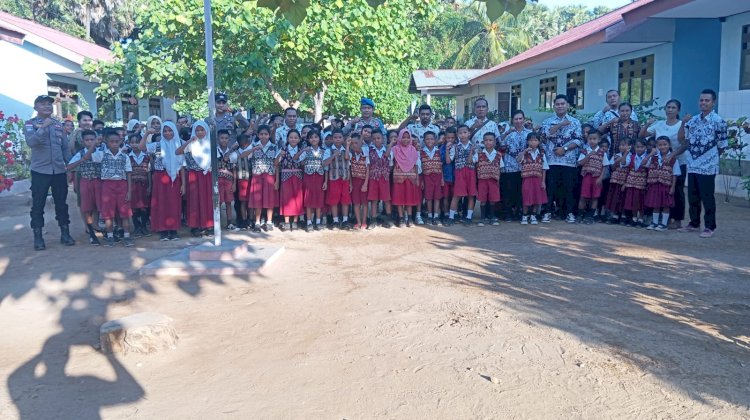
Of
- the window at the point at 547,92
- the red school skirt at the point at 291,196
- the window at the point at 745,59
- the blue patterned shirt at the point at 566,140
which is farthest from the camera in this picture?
the window at the point at 547,92

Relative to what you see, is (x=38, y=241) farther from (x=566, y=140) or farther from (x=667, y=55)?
(x=667, y=55)

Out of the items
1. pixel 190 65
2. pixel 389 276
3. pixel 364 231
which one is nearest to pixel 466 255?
pixel 389 276

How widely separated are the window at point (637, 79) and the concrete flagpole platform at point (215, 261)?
10591 millimetres

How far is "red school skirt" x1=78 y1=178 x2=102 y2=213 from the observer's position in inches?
307

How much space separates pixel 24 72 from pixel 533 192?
13.1 metres

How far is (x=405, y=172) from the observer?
8727mm

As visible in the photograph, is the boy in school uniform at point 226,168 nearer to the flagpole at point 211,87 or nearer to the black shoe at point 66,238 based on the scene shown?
the flagpole at point 211,87

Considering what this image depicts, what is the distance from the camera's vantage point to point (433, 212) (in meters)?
9.20

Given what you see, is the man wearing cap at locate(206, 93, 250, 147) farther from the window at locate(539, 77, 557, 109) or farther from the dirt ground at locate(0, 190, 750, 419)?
the window at locate(539, 77, 557, 109)

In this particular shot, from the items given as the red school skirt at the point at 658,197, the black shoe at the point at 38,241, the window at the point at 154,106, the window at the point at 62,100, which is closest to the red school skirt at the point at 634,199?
the red school skirt at the point at 658,197

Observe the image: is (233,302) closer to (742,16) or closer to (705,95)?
(705,95)

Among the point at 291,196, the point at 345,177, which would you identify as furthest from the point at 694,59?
the point at 291,196

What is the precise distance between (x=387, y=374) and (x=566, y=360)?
43.4 inches

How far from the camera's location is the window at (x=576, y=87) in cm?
1795
